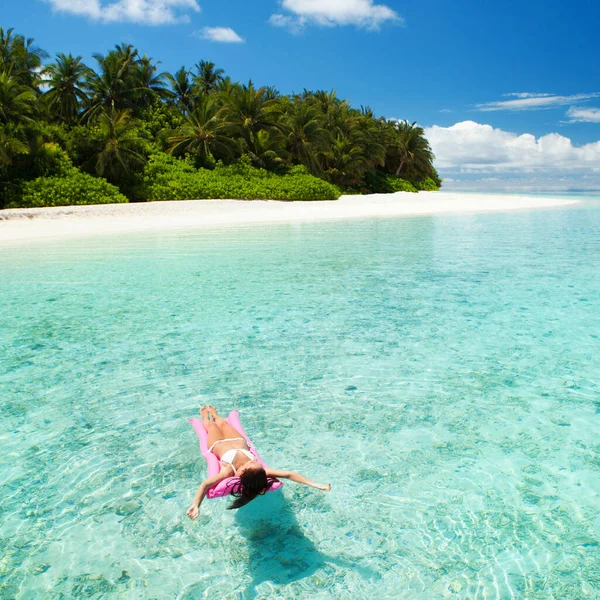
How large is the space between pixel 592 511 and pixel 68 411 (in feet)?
13.5

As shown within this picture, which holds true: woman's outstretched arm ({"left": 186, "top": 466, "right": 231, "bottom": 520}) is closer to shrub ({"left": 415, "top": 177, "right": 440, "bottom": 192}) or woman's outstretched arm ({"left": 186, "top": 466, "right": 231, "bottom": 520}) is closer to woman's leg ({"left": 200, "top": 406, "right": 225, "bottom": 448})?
woman's leg ({"left": 200, "top": 406, "right": 225, "bottom": 448})

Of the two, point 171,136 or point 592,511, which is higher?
point 171,136

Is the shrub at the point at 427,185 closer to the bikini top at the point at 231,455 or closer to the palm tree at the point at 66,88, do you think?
the palm tree at the point at 66,88

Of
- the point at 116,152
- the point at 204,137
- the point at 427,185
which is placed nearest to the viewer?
the point at 116,152

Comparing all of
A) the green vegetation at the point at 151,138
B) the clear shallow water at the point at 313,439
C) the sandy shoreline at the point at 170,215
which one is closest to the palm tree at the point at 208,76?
the green vegetation at the point at 151,138

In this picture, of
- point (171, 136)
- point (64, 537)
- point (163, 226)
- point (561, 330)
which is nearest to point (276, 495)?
point (64, 537)

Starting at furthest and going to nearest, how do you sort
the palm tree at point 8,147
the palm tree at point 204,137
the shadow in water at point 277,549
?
the palm tree at point 204,137, the palm tree at point 8,147, the shadow in water at point 277,549

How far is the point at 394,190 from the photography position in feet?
161

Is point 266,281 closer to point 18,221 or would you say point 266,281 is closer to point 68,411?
point 68,411

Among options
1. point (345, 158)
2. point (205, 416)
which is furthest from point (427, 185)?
point (205, 416)

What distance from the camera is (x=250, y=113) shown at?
3603cm

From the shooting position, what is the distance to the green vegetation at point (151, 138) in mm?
25141

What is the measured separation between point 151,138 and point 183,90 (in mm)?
10314

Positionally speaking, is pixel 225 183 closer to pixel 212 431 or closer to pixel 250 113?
pixel 250 113
